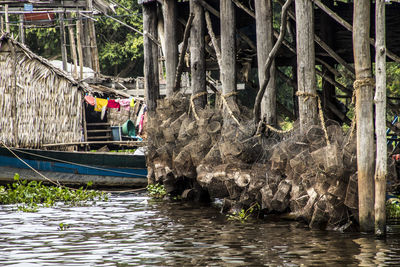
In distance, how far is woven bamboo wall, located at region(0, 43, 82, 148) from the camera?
18203 millimetres

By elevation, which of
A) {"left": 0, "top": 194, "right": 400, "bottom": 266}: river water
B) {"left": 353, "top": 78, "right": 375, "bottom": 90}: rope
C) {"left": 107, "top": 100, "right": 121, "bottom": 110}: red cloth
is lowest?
{"left": 0, "top": 194, "right": 400, "bottom": 266}: river water

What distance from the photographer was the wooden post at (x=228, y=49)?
11875 millimetres

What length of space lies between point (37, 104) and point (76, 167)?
230 cm

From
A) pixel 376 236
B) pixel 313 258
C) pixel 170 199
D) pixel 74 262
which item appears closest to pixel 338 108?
pixel 170 199

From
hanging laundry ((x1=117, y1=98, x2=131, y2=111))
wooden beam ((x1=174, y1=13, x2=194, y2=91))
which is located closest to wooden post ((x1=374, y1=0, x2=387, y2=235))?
wooden beam ((x1=174, y1=13, x2=194, y2=91))

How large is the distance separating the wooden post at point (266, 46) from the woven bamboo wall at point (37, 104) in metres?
9.22

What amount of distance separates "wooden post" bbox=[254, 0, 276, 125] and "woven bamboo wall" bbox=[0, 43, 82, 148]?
30.3 feet

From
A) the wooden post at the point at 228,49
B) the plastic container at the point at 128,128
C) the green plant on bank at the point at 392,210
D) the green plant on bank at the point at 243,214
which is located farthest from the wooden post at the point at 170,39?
the plastic container at the point at 128,128

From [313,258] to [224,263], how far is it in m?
1.02

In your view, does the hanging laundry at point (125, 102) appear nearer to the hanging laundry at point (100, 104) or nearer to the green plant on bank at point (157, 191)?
the hanging laundry at point (100, 104)

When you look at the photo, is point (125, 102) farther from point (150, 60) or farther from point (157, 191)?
point (157, 191)

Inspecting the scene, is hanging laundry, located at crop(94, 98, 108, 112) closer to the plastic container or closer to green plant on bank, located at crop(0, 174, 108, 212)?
the plastic container

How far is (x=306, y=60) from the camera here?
966 cm

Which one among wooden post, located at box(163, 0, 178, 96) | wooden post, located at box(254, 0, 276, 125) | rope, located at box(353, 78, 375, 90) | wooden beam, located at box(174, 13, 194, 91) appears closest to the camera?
rope, located at box(353, 78, 375, 90)
